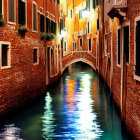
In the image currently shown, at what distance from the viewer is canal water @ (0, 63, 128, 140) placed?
9.69 metres

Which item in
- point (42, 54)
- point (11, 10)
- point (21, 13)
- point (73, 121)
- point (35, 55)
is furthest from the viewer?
point (42, 54)

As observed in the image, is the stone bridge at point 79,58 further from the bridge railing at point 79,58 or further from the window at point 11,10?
the window at point 11,10

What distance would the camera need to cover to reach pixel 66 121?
1175 centimetres

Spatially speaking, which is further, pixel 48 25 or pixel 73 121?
pixel 48 25

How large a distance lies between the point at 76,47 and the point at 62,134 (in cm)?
3591

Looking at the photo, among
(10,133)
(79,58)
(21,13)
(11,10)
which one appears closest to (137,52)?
(10,133)

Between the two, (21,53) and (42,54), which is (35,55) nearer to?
(42,54)

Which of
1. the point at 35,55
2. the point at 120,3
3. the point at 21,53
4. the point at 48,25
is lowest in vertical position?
the point at 35,55

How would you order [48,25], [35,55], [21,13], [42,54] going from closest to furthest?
1. [21,13]
2. [35,55]
3. [42,54]
4. [48,25]

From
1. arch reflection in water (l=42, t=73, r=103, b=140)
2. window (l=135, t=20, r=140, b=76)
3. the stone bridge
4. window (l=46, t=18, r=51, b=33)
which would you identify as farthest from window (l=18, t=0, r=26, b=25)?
the stone bridge

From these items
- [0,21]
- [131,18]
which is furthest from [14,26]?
[131,18]

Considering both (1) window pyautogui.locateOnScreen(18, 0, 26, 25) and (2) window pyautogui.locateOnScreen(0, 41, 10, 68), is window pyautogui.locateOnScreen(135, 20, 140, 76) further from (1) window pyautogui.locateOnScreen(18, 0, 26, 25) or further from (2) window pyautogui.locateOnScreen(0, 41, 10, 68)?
(1) window pyautogui.locateOnScreen(18, 0, 26, 25)

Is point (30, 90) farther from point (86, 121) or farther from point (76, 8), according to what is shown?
→ point (76, 8)

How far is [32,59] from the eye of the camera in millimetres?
15891
